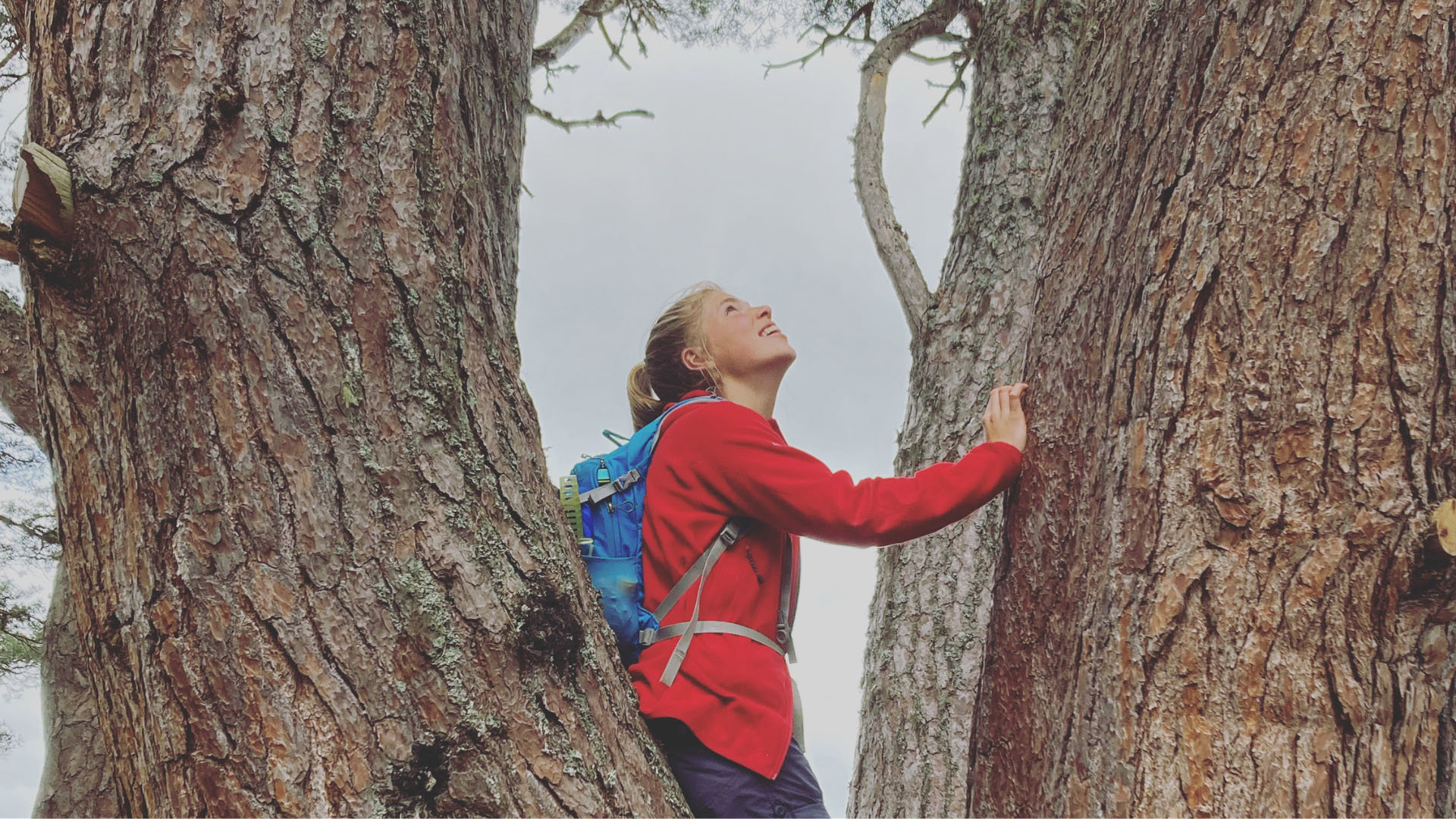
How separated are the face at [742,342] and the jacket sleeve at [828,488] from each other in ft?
1.24

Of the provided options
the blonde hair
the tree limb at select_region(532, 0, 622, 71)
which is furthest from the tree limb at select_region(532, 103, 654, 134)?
the blonde hair

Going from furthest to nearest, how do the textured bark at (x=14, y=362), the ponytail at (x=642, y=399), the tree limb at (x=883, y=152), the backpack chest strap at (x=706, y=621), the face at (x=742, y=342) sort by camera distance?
the tree limb at (x=883, y=152) < the textured bark at (x=14, y=362) < the ponytail at (x=642, y=399) < the face at (x=742, y=342) < the backpack chest strap at (x=706, y=621)

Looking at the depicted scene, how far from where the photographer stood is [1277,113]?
1.48 m

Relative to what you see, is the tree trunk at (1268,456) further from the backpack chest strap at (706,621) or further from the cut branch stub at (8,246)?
the cut branch stub at (8,246)

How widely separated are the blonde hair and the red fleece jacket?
1.29ft

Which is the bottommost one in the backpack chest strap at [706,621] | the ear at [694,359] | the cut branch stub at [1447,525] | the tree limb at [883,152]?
the backpack chest strap at [706,621]

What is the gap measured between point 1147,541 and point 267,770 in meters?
1.30

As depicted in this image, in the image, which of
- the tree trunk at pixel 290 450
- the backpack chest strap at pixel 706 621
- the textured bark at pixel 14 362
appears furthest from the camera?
the textured bark at pixel 14 362

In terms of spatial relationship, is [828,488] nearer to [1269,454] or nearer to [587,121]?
[1269,454]

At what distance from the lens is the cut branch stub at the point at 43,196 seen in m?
1.40

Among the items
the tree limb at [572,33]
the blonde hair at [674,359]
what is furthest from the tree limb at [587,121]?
the blonde hair at [674,359]

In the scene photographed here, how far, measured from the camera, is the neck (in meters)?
2.50

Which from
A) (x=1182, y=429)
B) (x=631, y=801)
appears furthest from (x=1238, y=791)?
(x=631, y=801)

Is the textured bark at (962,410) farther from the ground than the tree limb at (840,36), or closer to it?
closer to it
